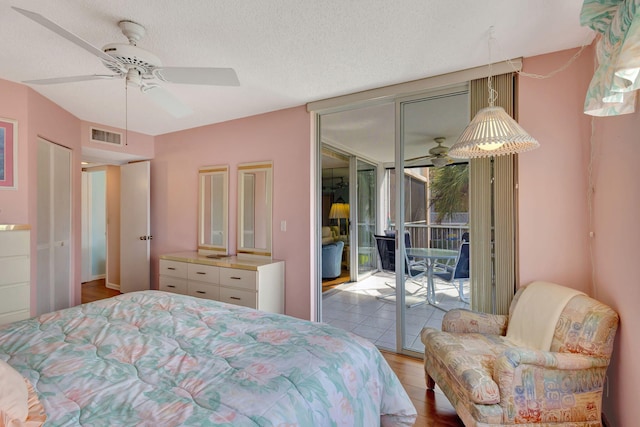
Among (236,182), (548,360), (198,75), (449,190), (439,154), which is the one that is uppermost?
(198,75)

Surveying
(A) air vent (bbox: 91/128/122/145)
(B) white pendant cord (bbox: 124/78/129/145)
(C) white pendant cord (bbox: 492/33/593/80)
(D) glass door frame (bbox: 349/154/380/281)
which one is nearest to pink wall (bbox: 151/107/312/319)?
(B) white pendant cord (bbox: 124/78/129/145)

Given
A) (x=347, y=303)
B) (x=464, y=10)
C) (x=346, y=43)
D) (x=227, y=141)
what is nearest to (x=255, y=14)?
(x=346, y=43)

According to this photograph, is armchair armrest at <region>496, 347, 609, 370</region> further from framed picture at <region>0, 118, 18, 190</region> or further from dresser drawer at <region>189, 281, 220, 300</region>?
framed picture at <region>0, 118, 18, 190</region>

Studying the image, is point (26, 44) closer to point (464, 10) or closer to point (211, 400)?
point (211, 400)

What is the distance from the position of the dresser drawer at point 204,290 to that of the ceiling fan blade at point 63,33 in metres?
2.28

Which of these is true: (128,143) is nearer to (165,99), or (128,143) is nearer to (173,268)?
(173,268)

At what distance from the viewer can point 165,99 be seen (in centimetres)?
219

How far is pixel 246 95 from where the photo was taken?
3006 mm

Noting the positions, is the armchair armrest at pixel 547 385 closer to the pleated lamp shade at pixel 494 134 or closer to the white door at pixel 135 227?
the pleated lamp shade at pixel 494 134

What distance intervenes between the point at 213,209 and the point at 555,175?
3.53 metres

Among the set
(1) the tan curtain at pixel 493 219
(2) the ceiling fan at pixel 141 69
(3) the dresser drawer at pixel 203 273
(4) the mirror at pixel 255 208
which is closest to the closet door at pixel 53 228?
(3) the dresser drawer at pixel 203 273

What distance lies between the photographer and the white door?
4414mm

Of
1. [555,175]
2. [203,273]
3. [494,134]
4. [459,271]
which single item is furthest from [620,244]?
[203,273]

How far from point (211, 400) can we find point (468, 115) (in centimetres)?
261
